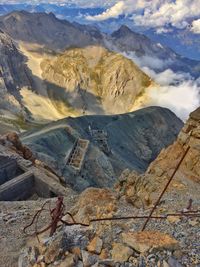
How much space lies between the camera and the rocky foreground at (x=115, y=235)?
36.9ft

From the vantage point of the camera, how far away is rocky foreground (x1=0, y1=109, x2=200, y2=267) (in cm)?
1124

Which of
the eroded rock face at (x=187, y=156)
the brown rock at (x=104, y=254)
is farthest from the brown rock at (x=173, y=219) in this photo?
the eroded rock face at (x=187, y=156)

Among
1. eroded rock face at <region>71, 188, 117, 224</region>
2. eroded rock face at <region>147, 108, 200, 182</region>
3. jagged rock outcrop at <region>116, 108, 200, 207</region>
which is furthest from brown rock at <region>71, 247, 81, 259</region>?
eroded rock face at <region>147, 108, 200, 182</region>

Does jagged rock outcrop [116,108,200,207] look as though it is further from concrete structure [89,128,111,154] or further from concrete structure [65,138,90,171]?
concrete structure [89,128,111,154]

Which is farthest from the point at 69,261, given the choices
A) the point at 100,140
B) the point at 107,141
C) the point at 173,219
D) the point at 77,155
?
the point at 107,141

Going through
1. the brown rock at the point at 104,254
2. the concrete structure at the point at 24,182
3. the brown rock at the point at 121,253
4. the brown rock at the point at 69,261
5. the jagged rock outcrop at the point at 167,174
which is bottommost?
the concrete structure at the point at 24,182

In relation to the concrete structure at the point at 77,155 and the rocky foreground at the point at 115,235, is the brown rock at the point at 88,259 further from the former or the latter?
the concrete structure at the point at 77,155

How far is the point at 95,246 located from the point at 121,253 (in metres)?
0.97

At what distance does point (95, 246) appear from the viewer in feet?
39.6

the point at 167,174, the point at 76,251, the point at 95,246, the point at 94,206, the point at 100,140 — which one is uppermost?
the point at 95,246

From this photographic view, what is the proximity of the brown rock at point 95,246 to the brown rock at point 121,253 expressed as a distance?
0.46 meters

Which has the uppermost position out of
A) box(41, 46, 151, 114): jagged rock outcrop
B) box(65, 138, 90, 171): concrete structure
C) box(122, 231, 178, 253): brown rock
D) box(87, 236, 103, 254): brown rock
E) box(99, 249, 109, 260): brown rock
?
box(122, 231, 178, 253): brown rock

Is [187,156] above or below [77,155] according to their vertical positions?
above

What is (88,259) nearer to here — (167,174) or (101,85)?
(167,174)
